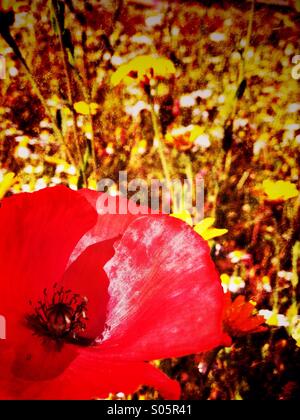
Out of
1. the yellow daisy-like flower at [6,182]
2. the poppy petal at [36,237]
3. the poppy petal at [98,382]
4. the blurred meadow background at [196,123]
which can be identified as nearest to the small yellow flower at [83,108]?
the blurred meadow background at [196,123]

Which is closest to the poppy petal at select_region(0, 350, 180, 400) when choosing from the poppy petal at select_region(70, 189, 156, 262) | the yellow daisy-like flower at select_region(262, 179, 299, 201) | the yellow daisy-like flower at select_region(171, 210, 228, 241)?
the poppy petal at select_region(70, 189, 156, 262)

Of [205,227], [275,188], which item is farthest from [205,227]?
[275,188]

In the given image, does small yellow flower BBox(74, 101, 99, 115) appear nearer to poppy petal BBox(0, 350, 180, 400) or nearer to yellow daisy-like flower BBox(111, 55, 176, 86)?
yellow daisy-like flower BBox(111, 55, 176, 86)

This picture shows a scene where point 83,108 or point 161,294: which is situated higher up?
point 83,108

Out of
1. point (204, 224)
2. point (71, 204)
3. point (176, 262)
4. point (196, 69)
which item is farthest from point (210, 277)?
point (196, 69)

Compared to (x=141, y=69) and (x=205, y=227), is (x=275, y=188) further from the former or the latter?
(x=141, y=69)

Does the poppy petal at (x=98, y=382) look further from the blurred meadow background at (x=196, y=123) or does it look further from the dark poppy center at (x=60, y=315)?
the blurred meadow background at (x=196, y=123)
